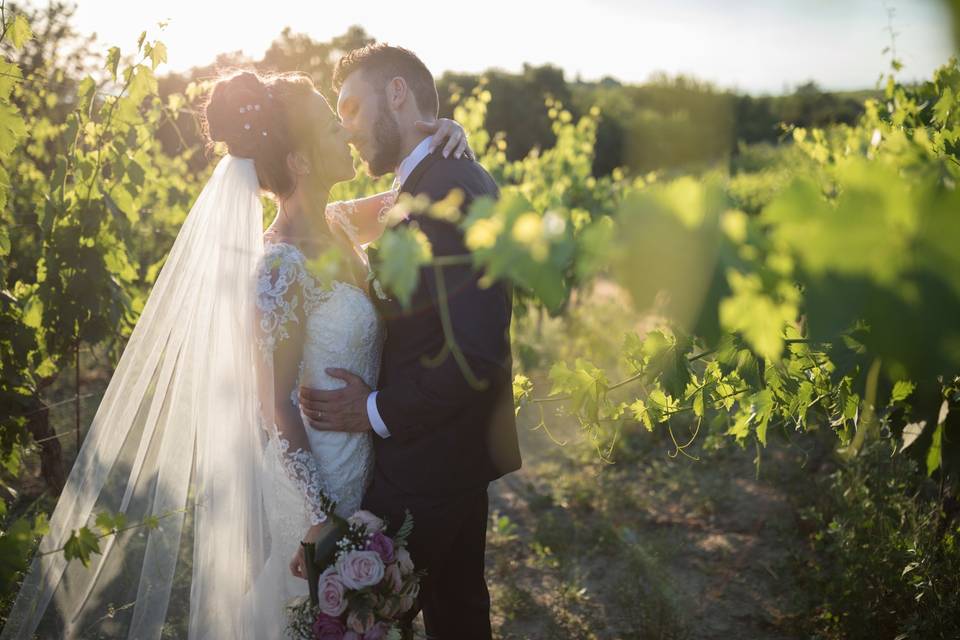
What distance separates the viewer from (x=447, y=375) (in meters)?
2.00

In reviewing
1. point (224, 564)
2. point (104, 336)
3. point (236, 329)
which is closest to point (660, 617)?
point (224, 564)

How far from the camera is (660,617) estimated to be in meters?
3.22

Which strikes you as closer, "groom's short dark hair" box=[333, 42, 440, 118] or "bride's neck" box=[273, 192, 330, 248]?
"bride's neck" box=[273, 192, 330, 248]

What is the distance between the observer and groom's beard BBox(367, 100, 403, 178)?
247cm

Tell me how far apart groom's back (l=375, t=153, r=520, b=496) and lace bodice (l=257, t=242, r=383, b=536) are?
7cm

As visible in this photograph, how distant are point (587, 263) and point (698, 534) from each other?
390 cm

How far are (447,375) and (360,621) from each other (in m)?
0.66

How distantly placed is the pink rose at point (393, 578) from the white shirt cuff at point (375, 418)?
38 cm

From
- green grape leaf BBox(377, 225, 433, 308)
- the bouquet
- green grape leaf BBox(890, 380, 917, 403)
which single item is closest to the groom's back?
the bouquet

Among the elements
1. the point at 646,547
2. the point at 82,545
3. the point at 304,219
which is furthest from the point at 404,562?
the point at 646,547

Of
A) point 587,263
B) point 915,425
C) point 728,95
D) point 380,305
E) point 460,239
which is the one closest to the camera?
point 587,263

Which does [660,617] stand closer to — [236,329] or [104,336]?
[236,329]

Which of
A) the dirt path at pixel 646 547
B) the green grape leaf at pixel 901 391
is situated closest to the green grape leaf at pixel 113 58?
the dirt path at pixel 646 547

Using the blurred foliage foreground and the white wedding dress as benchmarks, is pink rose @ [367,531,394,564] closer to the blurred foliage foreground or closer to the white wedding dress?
the white wedding dress
